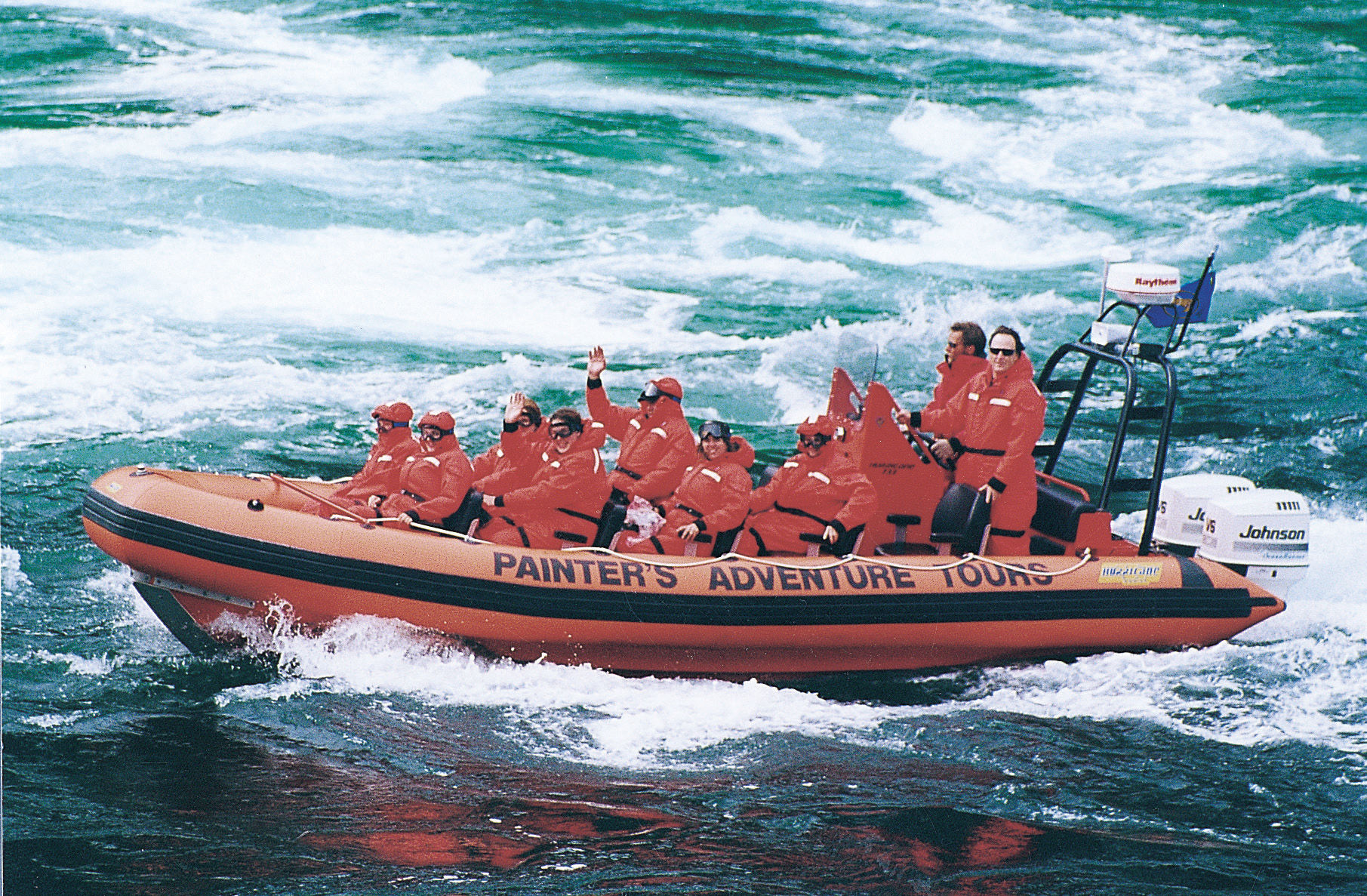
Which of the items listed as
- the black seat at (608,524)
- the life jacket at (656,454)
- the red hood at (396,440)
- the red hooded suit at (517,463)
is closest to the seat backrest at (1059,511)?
the life jacket at (656,454)

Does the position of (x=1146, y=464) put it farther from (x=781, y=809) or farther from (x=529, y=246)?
(x=529, y=246)

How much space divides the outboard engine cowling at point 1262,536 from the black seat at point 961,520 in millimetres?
1168

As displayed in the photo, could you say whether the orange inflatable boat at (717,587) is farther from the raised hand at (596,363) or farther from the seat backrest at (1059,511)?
the raised hand at (596,363)

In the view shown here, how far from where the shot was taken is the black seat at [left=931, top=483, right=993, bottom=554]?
253 inches

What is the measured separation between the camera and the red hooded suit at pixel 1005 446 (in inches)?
248

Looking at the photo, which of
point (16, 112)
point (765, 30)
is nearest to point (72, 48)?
point (16, 112)

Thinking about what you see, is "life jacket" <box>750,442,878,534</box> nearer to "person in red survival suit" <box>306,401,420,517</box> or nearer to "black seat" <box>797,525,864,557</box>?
"black seat" <box>797,525,864,557</box>

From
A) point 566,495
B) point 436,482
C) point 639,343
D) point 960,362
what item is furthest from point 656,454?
point 639,343

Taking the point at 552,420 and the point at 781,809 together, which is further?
the point at 552,420

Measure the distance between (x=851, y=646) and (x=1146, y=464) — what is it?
14.1 feet

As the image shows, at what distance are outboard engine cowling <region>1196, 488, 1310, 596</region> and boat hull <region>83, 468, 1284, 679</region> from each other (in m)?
0.56

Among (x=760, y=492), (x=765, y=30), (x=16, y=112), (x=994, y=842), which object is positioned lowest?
(x=994, y=842)

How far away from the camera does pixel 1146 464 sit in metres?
9.67

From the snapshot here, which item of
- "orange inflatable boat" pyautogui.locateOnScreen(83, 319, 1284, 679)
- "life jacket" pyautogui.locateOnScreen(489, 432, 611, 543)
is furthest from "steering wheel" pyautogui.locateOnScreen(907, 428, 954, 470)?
"life jacket" pyautogui.locateOnScreen(489, 432, 611, 543)
